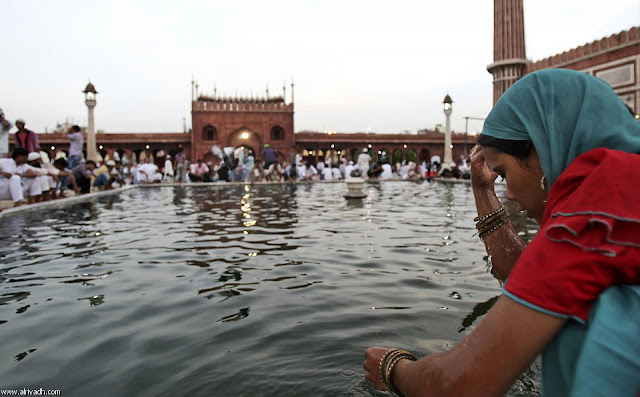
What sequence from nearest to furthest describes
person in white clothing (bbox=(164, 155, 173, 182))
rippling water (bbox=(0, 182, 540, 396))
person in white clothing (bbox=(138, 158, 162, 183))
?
rippling water (bbox=(0, 182, 540, 396)), person in white clothing (bbox=(138, 158, 162, 183)), person in white clothing (bbox=(164, 155, 173, 182))

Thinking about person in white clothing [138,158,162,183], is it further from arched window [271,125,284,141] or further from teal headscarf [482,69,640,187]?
arched window [271,125,284,141]

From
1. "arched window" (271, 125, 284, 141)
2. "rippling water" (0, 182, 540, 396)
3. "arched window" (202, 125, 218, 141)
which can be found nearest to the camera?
"rippling water" (0, 182, 540, 396)

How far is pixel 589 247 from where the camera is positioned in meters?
0.74

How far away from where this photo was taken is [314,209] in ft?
25.6

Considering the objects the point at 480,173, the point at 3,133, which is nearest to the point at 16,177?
the point at 3,133

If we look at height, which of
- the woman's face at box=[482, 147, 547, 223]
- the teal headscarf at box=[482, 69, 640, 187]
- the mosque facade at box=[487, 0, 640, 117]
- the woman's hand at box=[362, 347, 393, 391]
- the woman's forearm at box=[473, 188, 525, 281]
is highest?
the mosque facade at box=[487, 0, 640, 117]

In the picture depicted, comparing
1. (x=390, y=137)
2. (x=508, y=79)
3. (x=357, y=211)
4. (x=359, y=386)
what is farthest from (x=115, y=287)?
(x=390, y=137)

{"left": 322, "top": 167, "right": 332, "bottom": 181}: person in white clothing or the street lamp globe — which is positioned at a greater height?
the street lamp globe

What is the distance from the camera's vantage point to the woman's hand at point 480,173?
1.53 m

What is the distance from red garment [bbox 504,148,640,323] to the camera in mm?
739

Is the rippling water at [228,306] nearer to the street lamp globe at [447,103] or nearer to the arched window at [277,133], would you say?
the street lamp globe at [447,103]

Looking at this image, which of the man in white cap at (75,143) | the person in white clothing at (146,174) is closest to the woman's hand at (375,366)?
the man in white cap at (75,143)

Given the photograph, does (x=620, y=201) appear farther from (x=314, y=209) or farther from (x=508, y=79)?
(x=508, y=79)

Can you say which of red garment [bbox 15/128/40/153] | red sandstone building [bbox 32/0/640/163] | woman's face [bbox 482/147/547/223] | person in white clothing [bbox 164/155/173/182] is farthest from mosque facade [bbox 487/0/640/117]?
woman's face [bbox 482/147/547/223]
